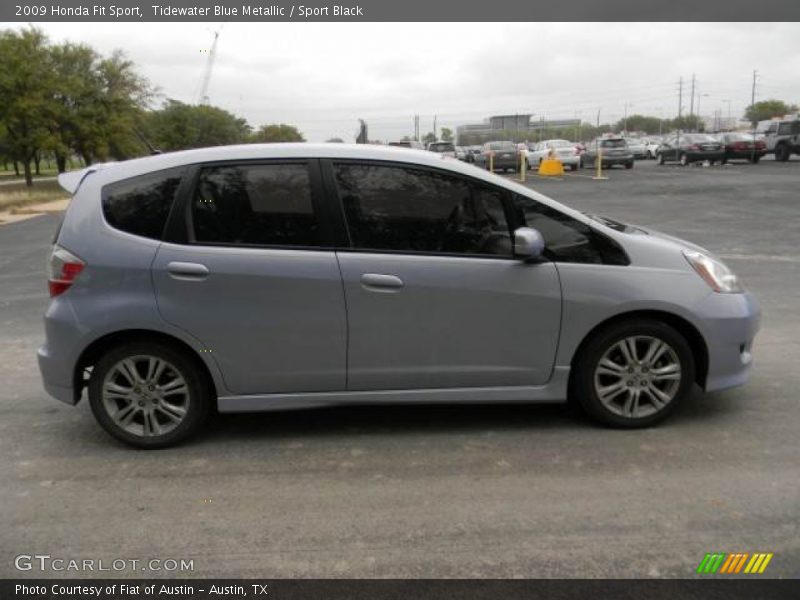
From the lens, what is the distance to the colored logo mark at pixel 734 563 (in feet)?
9.29

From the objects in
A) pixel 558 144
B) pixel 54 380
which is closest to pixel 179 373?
pixel 54 380

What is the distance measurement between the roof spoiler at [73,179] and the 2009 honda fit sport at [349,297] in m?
0.13

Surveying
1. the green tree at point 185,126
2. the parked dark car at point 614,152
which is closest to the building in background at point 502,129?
the green tree at point 185,126

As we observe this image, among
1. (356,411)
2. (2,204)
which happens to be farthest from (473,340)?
(2,204)

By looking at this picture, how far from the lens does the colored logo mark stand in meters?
2.83

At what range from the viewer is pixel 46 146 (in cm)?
3653

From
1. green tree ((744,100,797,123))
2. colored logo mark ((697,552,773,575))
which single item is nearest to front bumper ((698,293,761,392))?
colored logo mark ((697,552,773,575))

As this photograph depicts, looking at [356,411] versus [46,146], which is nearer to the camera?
[356,411]

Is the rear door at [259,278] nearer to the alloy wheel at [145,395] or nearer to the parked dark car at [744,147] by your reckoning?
the alloy wheel at [145,395]

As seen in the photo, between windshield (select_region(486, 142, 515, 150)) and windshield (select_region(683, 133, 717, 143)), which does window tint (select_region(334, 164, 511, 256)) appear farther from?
windshield (select_region(683, 133, 717, 143))

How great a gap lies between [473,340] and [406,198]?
912mm

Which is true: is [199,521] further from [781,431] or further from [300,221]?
[781,431]

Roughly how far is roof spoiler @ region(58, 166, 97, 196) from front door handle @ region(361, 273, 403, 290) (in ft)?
6.10

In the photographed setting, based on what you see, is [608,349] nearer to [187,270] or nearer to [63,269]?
[187,270]
